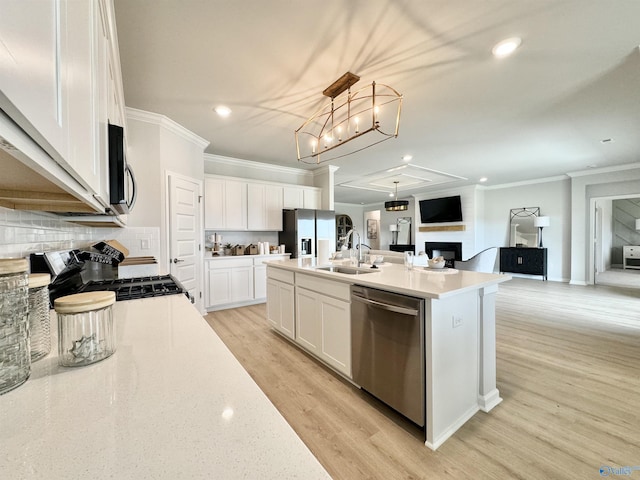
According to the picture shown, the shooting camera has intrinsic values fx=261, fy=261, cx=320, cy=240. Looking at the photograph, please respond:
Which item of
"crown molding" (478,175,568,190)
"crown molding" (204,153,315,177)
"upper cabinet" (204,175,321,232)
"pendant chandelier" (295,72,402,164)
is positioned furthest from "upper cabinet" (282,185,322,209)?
"crown molding" (478,175,568,190)

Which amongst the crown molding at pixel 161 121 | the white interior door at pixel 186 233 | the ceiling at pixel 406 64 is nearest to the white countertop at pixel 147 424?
the ceiling at pixel 406 64

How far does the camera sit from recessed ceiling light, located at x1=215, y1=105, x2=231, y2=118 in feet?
9.50

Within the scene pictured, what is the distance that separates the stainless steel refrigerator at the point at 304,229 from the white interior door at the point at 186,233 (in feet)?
5.47

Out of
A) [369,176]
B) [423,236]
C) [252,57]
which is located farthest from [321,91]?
[423,236]

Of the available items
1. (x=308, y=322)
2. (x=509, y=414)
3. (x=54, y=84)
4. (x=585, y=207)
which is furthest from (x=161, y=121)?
(x=585, y=207)

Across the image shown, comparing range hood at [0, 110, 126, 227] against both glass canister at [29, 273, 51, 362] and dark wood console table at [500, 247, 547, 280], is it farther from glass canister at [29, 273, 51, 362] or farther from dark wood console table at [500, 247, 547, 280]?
dark wood console table at [500, 247, 547, 280]

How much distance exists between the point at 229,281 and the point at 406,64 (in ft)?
12.5

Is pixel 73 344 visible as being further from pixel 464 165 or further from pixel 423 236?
pixel 423 236

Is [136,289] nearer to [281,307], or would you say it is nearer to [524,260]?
[281,307]

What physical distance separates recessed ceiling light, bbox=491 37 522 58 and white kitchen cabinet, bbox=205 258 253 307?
13.4 feet

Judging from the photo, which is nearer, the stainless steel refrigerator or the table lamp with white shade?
the stainless steel refrigerator

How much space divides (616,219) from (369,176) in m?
9.90

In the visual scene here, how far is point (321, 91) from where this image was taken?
8.48 ft

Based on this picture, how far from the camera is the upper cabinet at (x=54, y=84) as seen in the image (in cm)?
30
